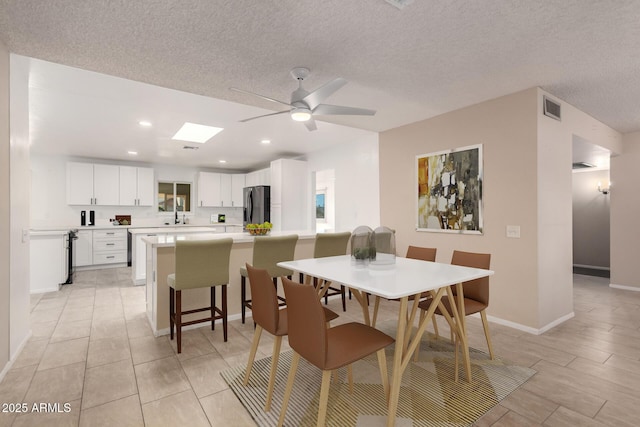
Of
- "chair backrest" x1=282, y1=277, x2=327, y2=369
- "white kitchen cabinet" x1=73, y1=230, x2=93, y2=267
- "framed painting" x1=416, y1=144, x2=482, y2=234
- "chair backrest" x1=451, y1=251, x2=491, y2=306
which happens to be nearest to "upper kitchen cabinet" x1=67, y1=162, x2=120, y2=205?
"white kitchen cabinet" x1=73, y1=230, x2=93, y2=267

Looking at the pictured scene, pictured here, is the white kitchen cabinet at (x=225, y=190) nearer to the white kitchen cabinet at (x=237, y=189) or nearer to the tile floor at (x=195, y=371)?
the white kitchen cabinet at (x=237, y=189)

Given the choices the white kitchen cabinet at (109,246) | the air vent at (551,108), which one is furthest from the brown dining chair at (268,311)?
the white kitchen cabinet at (109,246)

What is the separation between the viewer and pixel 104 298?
4.39m

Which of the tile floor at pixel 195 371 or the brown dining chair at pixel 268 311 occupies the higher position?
the brown dining chair at pixel 268 311

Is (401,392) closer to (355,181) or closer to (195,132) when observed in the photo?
(355,181)

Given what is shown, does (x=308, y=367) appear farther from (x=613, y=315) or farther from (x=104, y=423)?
(x=613, y=315)

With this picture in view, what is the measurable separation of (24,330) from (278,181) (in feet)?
14.8

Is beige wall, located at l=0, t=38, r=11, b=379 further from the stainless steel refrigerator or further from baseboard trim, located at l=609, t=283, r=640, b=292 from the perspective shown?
baseboard trim, located at l=609, t=283, r=640, b=292

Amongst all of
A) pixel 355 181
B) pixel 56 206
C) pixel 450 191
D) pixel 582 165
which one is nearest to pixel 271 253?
pixel 450 191

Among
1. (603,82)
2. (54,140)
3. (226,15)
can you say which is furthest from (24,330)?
(603,82)

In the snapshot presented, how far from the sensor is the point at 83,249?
646 centimetres

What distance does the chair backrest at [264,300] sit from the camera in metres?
1.83

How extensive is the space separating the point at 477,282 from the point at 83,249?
24.0 feet

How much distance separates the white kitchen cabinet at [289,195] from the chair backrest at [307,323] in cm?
489
